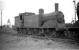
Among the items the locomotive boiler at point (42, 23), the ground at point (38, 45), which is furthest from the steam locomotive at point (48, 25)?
the ground at point (38, 45)

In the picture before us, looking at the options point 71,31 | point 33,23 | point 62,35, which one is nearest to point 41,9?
point 33,23

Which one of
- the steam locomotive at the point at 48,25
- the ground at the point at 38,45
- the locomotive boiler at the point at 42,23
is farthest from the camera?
the locomotive boiler at the point at 42,23

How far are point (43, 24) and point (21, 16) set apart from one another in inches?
305

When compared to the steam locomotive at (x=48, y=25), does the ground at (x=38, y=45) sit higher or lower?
lower

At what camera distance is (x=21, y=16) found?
76.5ft

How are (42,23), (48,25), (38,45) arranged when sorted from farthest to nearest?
(42,23) < (48,25) < (38,45)

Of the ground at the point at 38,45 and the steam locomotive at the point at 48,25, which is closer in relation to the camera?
the ground at the point at 38,45

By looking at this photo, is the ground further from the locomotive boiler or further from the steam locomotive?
the locomotive boiler

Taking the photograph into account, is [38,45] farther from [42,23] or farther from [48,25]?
[42,23]

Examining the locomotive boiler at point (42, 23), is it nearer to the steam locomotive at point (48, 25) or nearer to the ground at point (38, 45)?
the steam locomotive at point (48, 25)

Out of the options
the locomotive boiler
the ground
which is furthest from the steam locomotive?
the ground

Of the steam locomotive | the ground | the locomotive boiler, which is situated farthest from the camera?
the locomotive boiler

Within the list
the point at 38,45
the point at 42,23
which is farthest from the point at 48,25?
the point at 38,45

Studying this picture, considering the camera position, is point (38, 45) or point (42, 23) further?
point (42, 23)
